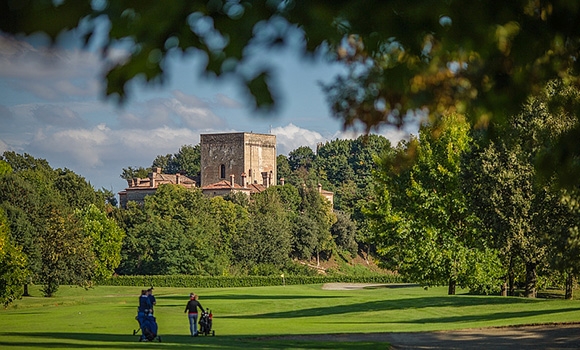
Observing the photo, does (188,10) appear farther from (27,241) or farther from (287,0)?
(27,241)

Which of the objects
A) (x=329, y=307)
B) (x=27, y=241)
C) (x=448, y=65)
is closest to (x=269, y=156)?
(x=27, y=241)

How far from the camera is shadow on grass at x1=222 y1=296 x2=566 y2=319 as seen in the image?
3712 centimetres

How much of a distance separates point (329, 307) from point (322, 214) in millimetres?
74550

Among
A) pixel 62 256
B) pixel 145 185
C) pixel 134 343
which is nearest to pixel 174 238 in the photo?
pixel 62 256

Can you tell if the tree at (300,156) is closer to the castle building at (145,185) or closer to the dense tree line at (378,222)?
the dense tree line at (378,222)

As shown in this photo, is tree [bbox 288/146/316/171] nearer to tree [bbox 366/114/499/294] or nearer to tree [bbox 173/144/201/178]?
tree [bbox 173/144/201/178]

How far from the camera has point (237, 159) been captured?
14600cm

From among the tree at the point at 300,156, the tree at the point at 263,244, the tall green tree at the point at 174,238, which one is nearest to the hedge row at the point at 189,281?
the tall green tree at the point at 174,238

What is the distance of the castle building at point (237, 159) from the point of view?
145212mm

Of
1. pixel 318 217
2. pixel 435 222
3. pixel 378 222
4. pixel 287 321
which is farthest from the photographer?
pixel 318 217

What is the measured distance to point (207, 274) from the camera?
3568 inches

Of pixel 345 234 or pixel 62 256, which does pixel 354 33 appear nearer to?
pixel 62 256

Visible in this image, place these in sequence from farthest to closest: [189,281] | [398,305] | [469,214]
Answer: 1. [189,281]
2. [398,305]
3. [469,214]

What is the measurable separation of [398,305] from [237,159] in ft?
354
